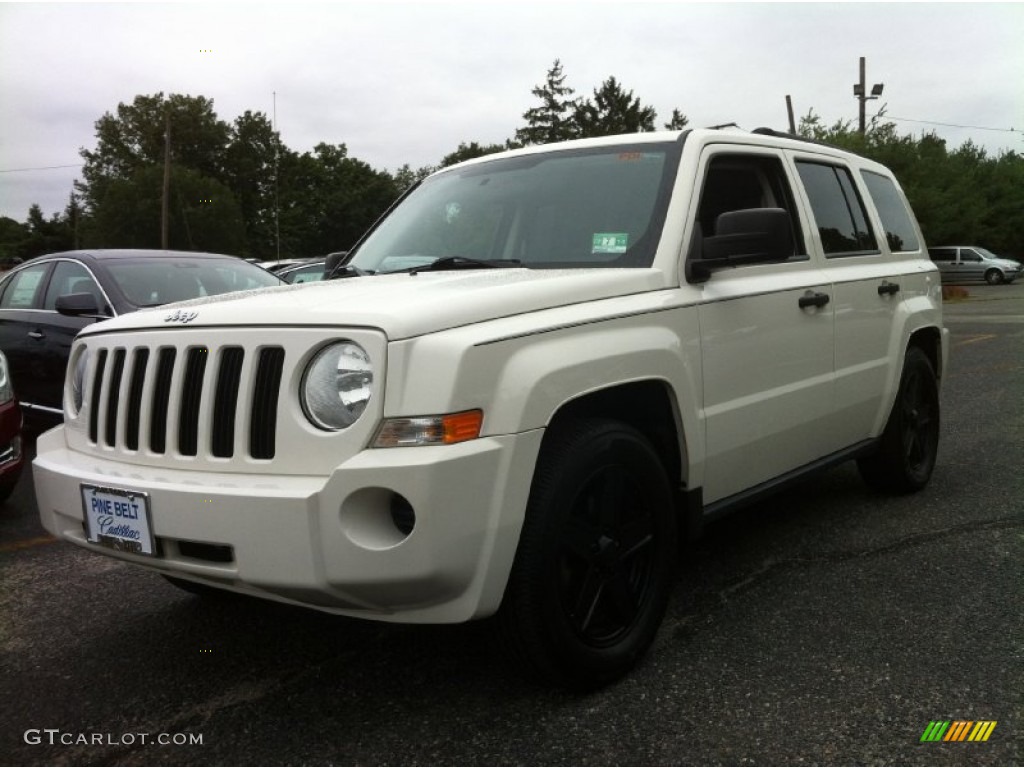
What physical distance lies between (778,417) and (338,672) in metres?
1.88

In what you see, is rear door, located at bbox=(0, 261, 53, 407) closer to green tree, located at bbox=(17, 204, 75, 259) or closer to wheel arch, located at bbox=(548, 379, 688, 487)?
wheel arch, located at bbox=(548, 379, 688, 487)

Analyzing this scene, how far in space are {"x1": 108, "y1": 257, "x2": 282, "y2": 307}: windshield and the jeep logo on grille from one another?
387 cm

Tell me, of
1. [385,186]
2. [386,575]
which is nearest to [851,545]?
[386,575]

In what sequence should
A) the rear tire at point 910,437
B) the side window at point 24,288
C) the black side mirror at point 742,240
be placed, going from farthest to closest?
1. the side window at point 24,288
2. the rear tire at point 910,437
3. the black side mirror at point 742,240

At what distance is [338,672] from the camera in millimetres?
2902

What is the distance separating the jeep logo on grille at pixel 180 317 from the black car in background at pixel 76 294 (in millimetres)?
3677

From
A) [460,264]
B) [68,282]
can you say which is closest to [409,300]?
[460,264]

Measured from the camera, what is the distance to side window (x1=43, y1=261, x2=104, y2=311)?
649 cm

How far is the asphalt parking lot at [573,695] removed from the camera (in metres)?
2.41

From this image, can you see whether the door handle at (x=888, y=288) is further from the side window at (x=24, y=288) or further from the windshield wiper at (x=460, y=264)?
the side window at (x=24, y=288)

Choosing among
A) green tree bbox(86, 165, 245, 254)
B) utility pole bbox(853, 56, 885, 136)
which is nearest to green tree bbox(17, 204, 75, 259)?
green tree bbox(86, 165, 245, 254)

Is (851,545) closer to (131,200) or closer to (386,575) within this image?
(386,575)

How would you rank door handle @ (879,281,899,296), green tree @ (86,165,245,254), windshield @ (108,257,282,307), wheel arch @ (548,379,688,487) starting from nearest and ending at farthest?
wheel arch @ (548,379,688,487), door handle @ (879,281,899,296), windshield @ (108,257,282,307), green tree @ (86,165,245,254)

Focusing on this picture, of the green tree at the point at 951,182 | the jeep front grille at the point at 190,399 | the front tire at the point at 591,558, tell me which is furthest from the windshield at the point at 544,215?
the green tree at the point at 951,182
